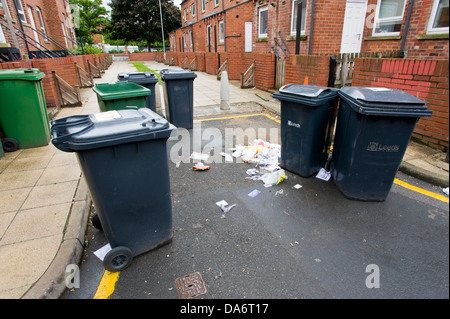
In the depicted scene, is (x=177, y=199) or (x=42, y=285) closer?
(x=42, y=285)

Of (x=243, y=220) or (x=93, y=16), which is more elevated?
(x=93, y=16)

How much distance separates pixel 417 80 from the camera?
15.8 ft

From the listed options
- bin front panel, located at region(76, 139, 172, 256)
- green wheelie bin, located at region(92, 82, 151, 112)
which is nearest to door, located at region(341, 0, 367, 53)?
green wheelie bin, located at region(92, 82, 151, 112)

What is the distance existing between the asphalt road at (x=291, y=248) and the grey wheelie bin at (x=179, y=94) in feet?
9.95

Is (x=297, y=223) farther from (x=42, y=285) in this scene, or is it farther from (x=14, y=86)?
(x=14, y=86)

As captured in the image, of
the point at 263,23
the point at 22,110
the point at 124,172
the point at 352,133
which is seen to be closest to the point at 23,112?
the point at 22,110

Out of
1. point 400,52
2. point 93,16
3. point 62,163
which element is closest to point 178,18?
point 93,16

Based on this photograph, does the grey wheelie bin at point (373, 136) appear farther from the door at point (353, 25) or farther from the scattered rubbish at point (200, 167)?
the door at point (353, 25)

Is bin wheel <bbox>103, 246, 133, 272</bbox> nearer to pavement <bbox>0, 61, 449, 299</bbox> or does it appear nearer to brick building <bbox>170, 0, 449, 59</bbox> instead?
pavement <bbox>0, 61, 449, 299</bbox>

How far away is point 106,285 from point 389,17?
40.0ft

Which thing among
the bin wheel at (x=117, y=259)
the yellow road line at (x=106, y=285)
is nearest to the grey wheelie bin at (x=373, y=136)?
the bin wheel at (x=117, y=259)

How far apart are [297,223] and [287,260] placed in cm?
63
